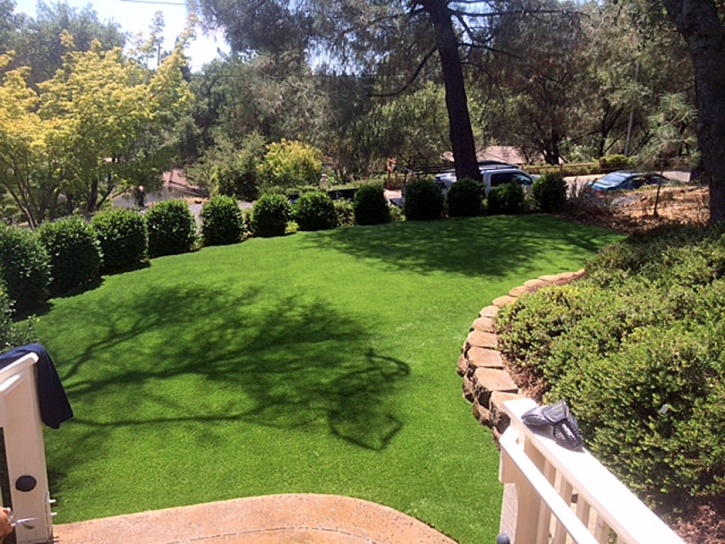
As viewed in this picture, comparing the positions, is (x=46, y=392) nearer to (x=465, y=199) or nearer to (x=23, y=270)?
Answer: (x=23, y=270)

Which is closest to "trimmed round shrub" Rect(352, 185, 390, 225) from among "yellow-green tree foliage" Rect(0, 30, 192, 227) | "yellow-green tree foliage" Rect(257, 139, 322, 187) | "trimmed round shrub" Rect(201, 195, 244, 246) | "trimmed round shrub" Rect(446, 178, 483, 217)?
"trimmed round shrub" Rect(446, 178, 483, 217)

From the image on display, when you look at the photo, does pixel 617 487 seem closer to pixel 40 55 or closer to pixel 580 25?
pixel 580 25

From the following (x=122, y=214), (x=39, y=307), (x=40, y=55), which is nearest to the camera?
(x=39, y=307)

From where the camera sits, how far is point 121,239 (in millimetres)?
8672

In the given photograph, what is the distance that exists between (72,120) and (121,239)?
3504mm

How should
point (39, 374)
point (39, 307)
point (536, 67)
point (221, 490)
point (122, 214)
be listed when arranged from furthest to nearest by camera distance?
point (536, 67) → point (122, 214) → point (39, 307) → point (221, 490) → point (39, 374)

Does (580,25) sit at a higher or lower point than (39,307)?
higher

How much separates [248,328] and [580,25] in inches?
430

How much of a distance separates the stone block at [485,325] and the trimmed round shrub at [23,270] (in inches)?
229

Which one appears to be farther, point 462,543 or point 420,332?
point 420,332

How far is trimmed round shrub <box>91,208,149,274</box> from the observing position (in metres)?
8.50

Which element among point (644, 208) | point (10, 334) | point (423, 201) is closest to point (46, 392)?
point (10, 334)

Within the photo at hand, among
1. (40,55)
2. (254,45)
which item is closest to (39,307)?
(254,45)

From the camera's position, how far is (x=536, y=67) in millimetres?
12703
